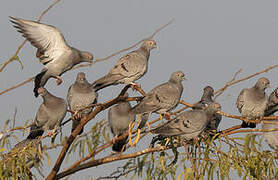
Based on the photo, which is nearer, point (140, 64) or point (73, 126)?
point (140, 64)

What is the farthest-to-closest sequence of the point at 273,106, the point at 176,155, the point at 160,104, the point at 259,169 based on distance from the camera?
the point at 273,106 → the point at 160,104 → the point at 176,155 → the point at 259,169

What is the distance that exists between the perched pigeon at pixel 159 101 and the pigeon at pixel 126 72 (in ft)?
1.51

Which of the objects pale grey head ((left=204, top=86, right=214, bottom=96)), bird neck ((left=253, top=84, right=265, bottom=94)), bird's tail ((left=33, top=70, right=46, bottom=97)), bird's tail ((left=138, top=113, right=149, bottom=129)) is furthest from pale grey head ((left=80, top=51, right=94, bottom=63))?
bird neck ((left=253, top=84, right=265, bottom=94))

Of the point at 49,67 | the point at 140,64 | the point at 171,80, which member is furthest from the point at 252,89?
the point at 49,67

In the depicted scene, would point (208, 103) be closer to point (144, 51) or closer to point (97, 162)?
point (144, 51)

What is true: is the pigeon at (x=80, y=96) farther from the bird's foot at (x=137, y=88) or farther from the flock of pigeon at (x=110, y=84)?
the bird's foot at (x=137, y=88)

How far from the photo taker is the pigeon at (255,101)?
25.8 feet

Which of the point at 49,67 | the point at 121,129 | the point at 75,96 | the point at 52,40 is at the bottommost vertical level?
the point at 121,129

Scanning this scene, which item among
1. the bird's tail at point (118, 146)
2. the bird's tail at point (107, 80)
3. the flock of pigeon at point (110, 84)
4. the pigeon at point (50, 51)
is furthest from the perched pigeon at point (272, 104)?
the pigeon at point (50, 51)

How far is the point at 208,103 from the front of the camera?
682 cm

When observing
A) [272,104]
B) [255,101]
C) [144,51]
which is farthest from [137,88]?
[272,104]

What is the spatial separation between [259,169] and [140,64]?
2.63m

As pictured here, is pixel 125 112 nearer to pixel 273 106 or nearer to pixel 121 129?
pixel 121 129

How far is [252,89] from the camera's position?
8078 millimetres
